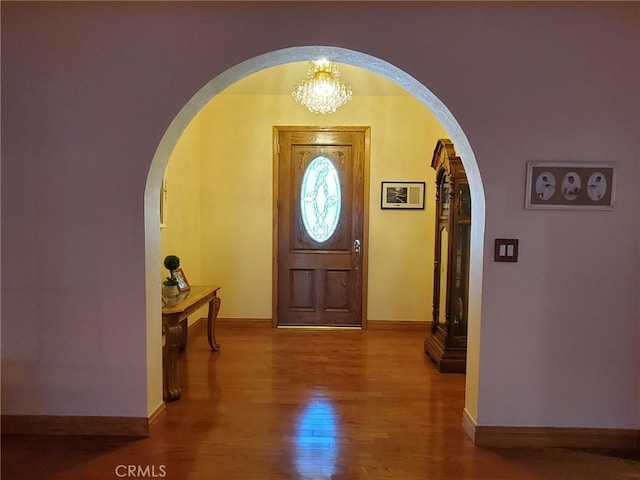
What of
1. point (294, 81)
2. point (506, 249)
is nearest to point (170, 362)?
point (506, 249)

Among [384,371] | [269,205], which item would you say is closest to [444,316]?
[384,371]

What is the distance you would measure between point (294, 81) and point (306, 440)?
3.56m

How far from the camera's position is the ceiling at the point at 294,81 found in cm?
454

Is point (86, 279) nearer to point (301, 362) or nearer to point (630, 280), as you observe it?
point (301, 362)

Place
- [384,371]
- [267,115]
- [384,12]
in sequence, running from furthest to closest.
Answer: [267,115] < [384,371] < [384,12]

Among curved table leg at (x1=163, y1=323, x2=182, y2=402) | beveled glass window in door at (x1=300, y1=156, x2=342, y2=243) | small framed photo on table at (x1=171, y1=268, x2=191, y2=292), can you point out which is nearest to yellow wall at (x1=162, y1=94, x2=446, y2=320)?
beveled glass window in door at (x1=300, y1=156, x2=342, y2=243)

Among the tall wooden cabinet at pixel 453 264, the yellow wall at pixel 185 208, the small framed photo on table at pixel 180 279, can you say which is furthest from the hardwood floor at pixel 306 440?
the yellow wall at pixel 185 208

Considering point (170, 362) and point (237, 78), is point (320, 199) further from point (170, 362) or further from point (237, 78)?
point (170, 362)

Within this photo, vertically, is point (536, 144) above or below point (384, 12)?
below

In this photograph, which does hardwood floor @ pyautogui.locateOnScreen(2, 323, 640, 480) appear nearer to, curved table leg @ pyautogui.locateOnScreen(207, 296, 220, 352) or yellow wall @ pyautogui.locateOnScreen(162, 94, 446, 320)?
curved table leg @ pyautogui.locateOnScreen(207, 296, 220, 352)

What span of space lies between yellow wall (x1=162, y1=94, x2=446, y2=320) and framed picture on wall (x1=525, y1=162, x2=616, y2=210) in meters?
2.45

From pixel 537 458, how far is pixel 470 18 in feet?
7.83

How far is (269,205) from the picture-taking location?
16.1ft

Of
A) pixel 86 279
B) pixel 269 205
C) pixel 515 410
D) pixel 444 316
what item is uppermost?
pixel 269 205
